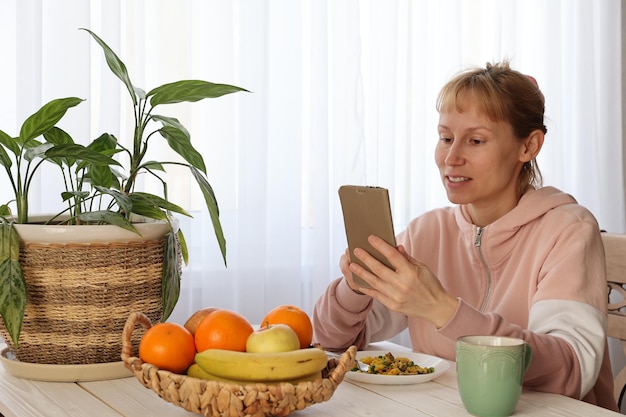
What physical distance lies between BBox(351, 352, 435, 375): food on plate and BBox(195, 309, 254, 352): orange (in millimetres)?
289

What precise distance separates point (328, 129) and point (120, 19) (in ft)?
2.45

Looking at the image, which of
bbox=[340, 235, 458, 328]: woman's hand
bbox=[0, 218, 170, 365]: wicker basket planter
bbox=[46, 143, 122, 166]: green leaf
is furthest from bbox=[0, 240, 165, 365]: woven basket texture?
bbox=[340, 235, 458, 328]: woman's hand

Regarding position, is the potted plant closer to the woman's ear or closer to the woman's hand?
the woman's hand

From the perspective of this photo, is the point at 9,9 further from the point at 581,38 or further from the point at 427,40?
the point at 581,38

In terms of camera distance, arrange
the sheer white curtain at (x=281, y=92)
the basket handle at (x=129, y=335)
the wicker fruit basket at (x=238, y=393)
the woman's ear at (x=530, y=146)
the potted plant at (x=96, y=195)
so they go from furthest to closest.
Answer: the sheer white curtain at (x=281, y=92) < the woman's ear at (x=530, y=146) < the potted plant at (x=96, y=195) < the basket handle at (x=129, y=335) < the wicker fruit basket at (x=238, y=393)

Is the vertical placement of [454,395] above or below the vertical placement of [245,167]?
below

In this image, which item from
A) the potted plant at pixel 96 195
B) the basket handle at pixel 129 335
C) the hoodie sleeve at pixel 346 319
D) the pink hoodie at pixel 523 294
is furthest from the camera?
the hoodie sleeve at pixel 346 319

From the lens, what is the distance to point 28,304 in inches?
52.7

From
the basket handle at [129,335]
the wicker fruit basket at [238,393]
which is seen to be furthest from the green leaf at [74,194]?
the wicker fruit basket at [238,393]

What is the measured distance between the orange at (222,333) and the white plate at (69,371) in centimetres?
25

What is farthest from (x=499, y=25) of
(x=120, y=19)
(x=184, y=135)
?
(x=184, y=135)

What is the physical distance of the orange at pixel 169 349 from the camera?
1157 mm

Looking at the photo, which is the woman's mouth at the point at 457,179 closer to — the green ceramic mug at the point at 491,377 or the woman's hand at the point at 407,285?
the woman's hand at the point at 407,285

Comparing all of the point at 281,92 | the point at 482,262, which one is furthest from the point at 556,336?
the point at 281,92
